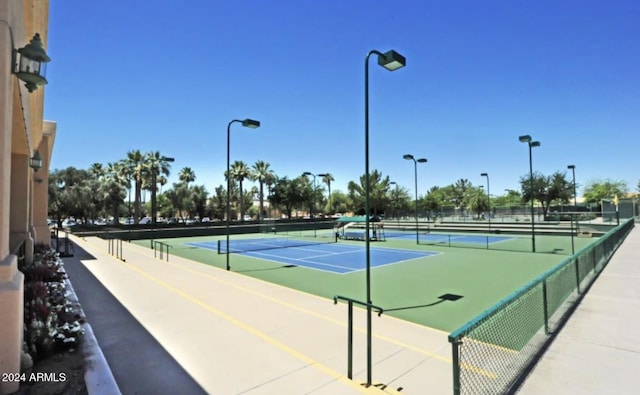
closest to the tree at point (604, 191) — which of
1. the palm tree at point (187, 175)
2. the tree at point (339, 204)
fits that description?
the tree at point (339, 204)

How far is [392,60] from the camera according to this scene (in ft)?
18.7

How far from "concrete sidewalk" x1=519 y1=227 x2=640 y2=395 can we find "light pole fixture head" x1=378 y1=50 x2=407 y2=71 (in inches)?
199

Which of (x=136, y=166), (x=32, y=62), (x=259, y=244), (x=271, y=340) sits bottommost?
(x=259, y=244)

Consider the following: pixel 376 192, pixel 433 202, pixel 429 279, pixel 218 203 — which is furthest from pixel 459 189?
pixel 429 279

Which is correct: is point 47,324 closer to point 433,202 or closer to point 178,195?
point 178,195

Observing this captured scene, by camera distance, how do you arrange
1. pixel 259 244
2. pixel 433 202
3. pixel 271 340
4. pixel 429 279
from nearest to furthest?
1. pixel 271 340
2. pixel 429 279
3. pixel 259 244
4. pixel 433 202

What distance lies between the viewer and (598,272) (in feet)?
40.3

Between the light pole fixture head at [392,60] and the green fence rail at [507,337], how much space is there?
3.96m

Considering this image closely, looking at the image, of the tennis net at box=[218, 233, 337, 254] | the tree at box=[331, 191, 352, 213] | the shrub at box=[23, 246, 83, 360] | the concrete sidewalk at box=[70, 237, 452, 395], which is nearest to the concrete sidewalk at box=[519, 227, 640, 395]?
the concrete sidewalk at box=[70, 237, 452, 395]

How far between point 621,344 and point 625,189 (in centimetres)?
11003

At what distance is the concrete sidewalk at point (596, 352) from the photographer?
4.55 metres

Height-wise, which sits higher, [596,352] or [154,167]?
[154,167]

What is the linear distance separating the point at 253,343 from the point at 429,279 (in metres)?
9.01

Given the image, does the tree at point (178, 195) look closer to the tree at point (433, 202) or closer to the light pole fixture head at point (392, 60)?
the tree at point (433, 202)
